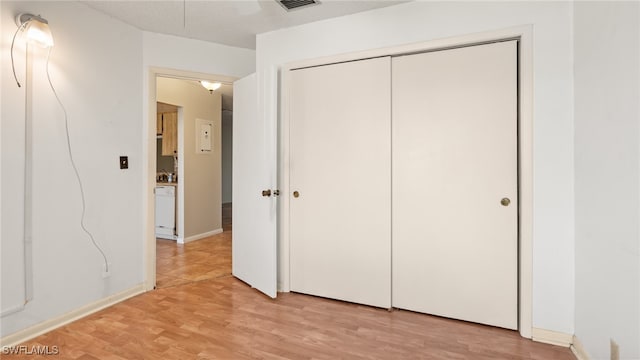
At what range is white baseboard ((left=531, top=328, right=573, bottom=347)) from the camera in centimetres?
202

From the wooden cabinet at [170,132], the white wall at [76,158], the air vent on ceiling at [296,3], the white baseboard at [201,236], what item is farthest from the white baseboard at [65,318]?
the wooden cabinet at [170,132]

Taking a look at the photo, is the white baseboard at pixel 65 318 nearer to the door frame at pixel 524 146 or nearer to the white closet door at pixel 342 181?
the white closet door at pixel 342 181

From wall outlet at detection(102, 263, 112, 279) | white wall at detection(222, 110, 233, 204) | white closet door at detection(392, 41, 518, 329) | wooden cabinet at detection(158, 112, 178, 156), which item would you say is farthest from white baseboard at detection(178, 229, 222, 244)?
white wall at detection(222, 110, 233, 204)

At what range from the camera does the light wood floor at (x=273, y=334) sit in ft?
6.33

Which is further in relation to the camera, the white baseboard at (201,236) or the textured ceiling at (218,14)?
the white baseboard at (201,236)

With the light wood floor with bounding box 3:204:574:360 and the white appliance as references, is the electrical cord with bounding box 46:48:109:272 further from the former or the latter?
the white appliance

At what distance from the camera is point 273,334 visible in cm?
215

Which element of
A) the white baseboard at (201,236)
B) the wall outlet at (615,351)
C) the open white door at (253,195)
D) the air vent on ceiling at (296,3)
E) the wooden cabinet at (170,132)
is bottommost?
the white baseboard at (201,236)

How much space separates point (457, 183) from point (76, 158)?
9.12 feet

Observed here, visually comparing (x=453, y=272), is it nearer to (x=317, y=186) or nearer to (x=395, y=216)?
(x=395, y=216)

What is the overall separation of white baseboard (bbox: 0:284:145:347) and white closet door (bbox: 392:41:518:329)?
7.36ft

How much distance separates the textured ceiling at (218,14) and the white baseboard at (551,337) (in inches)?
97.0

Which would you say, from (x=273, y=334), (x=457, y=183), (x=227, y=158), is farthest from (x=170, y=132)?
(x=457, y=183)

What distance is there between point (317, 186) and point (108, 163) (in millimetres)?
1704
